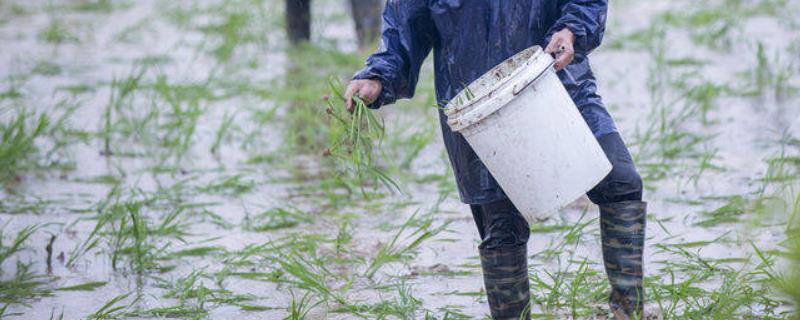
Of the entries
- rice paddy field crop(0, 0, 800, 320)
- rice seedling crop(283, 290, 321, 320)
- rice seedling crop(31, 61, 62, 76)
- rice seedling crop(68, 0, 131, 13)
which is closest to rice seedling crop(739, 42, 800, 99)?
rice paddy field crop(0, 0, 800, 320)

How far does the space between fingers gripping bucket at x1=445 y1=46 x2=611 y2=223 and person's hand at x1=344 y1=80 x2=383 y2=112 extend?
24 centimetres

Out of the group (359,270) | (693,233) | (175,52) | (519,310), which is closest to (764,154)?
(693,233)

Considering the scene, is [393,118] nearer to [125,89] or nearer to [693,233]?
[125,89]

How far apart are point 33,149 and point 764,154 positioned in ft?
10.0

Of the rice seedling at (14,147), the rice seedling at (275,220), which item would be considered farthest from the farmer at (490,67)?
the rice seedling at (14,147)

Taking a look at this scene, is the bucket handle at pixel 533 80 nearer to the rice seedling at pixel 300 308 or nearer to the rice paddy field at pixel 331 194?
the rice paddy field at pixel 331 194

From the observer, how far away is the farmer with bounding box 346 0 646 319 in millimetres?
3121

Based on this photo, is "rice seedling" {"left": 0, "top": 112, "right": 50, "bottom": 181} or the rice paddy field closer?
the rice paddy field

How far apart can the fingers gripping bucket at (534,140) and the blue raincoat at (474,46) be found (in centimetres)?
13

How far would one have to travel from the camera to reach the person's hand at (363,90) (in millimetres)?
3146

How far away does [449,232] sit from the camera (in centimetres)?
456

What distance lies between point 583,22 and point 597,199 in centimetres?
44

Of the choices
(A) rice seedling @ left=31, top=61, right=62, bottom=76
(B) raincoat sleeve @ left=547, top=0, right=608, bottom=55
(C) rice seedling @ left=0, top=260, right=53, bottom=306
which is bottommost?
(C) rice seedling @ left=0, top=260, right=53, bottom=306

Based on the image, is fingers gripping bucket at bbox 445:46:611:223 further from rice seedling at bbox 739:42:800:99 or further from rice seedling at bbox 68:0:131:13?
rice seedling at bbox 68:0:131:13
